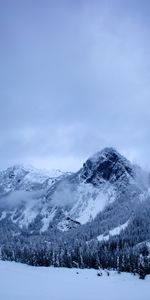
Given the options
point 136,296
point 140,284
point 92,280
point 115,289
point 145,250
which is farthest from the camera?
point 145,250

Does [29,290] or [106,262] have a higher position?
[106,262]

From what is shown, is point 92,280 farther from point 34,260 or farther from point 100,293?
point 34,260

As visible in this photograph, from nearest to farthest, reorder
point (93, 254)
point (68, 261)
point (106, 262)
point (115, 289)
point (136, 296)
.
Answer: point (136, 296) → point (115, 289) → point (106, 262) → point (68, 261) → point (93, 254)

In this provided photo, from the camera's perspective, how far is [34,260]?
162 metres

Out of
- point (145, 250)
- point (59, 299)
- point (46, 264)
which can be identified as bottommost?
point (59, 299)

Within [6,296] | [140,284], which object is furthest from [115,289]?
[6,296]

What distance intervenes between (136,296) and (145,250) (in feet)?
448

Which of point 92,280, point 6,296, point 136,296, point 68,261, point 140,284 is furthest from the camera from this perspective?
point 68,261

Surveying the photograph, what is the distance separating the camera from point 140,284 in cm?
6650

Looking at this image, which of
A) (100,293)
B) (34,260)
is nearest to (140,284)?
(100,293)

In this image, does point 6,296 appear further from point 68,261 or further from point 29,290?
point 68,261

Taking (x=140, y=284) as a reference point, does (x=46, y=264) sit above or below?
above

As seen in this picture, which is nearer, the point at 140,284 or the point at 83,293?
the point at 83,293

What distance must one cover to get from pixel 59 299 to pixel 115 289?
48.1 ft
